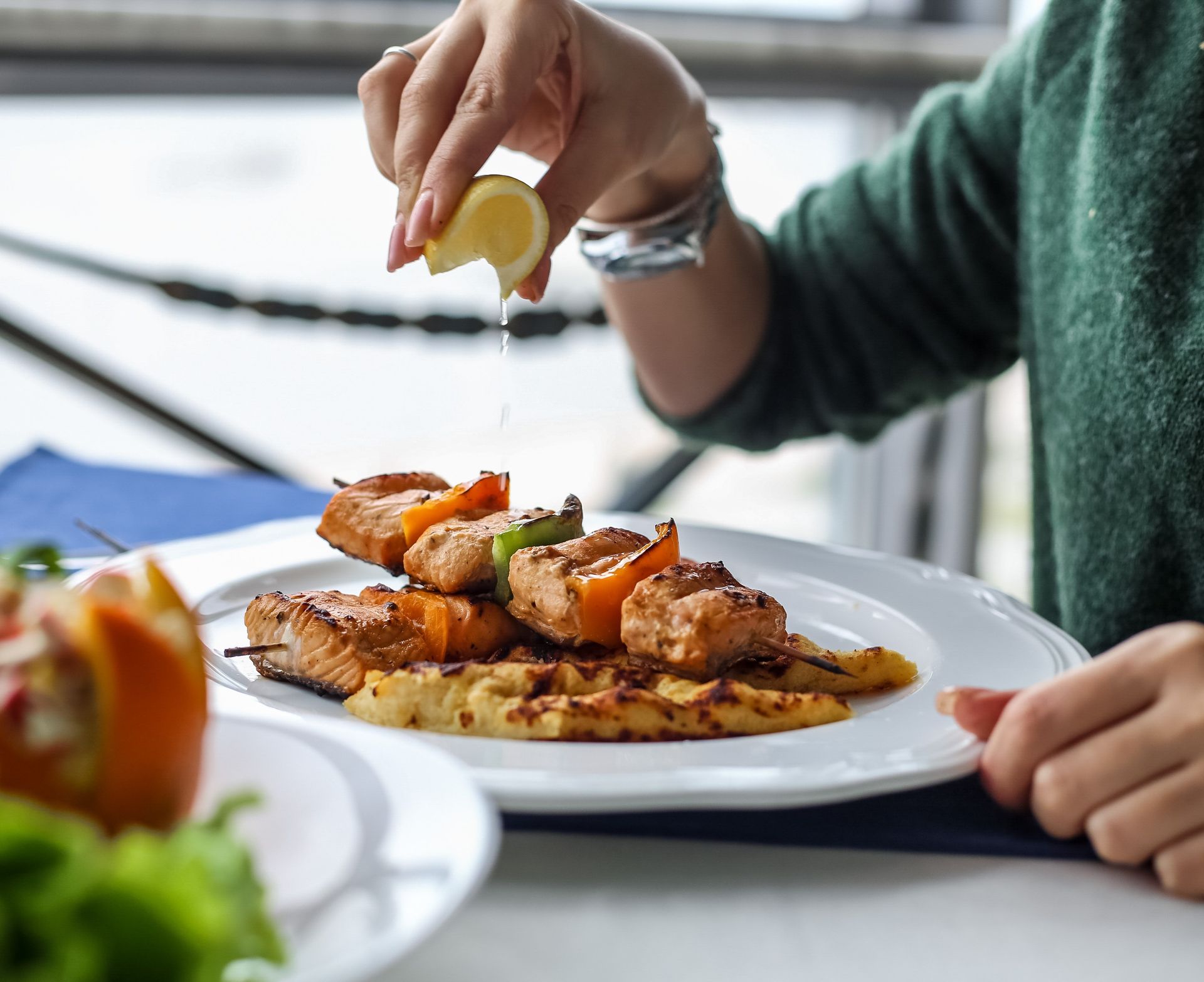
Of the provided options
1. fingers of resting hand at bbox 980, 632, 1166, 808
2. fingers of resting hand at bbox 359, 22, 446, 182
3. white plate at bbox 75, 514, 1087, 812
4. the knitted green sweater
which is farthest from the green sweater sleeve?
fingers of resting hand at bbox 980, 632, 1166, 808

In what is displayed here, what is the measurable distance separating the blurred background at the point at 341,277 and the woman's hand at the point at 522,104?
99cm

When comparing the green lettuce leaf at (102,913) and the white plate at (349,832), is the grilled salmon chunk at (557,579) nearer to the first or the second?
the white plate at (349,832)

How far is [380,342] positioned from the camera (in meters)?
4.18

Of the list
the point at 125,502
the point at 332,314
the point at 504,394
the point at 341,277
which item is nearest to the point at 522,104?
the point at 504,394

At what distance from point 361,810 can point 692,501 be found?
446cm

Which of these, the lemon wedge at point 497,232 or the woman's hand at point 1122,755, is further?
the lemon wedge at point 497,232

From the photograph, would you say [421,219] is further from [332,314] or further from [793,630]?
[332,314]

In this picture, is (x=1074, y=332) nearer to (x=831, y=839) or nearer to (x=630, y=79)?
(x=630, y=79)

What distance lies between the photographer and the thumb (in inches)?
36.4

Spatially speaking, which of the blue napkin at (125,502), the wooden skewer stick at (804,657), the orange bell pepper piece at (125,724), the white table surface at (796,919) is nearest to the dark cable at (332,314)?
the blue napkin at (125,502)

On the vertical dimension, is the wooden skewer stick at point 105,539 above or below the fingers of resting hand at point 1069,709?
below

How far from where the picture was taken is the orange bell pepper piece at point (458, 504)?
146 cm

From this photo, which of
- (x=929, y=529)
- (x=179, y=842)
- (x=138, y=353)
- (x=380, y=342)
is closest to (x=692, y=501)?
(x=929, y=529)

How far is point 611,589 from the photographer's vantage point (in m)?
1.24
